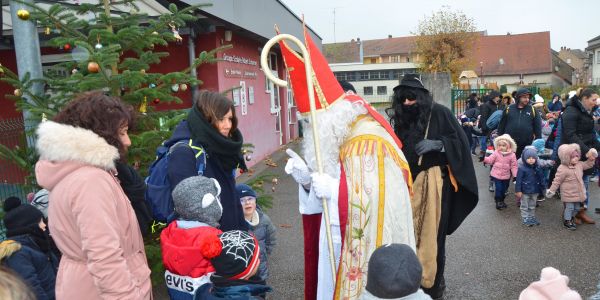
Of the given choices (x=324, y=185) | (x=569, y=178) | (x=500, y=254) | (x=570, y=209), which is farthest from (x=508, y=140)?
(x=324, y=185)

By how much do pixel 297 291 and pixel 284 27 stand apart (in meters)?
10.5

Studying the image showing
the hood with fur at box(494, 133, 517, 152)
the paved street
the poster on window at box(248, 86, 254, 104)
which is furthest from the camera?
the poster on window at box(248, 86, 254, 104)

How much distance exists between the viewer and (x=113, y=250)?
2014 millimetres

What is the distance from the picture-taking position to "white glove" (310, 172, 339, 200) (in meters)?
2.70

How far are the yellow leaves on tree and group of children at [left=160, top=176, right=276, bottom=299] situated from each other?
1168 inches

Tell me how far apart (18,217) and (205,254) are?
1444 millimetres

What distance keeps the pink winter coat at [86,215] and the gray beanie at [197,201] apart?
271 mm

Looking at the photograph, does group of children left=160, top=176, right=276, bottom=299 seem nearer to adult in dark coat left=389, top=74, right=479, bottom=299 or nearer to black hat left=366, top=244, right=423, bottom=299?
black hat left=366, top=244, right=423, bottom=299

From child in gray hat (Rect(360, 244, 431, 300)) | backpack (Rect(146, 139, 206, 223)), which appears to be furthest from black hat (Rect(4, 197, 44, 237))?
child in gray hat (Rect(360, 244, 431, 300))

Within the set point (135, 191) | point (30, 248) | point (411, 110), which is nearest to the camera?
point (135, 191)

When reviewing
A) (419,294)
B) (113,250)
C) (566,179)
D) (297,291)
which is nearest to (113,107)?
(113,250)

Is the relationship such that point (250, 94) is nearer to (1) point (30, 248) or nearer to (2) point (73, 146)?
(1) point (30, 248)

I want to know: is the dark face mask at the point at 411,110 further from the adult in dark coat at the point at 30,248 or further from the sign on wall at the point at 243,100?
the sign on wall at the point at 243,100

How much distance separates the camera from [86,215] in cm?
198
